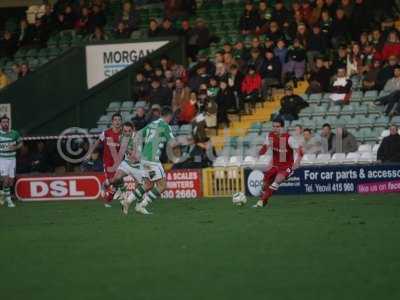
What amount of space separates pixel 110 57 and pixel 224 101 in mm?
5338

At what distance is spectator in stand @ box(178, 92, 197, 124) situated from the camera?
2994 centimetres

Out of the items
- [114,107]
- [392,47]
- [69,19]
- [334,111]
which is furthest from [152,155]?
[69,19]

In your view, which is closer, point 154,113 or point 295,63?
point 154,113

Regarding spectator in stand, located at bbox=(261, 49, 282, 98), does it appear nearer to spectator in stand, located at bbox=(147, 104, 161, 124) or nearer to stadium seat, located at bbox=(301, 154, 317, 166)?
spectator in stand, located at bbox=(147, 104, 161, 124)

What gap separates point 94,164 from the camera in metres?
29.0

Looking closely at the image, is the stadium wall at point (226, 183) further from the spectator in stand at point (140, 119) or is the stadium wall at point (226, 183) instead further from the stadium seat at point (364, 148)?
the spectator in stand at point (140, 119)

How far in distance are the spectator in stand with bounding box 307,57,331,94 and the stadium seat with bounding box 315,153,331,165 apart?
2883mm

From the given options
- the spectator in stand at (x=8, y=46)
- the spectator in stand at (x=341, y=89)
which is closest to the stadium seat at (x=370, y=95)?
the spectator in stand at (x=341, y=89)

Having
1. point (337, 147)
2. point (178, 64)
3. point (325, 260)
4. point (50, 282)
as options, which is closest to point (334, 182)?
point (337, 147)

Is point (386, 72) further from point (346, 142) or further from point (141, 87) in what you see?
point (141, 87)

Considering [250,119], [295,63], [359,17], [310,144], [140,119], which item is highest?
[359,17]

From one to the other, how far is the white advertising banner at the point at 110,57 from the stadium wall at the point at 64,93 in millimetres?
190

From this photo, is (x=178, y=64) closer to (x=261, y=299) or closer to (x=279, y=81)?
(x=279, y=81)

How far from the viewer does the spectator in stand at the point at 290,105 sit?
92.7 ft
